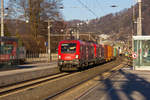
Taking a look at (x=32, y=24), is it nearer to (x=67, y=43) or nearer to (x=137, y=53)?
(x=67, y=43)

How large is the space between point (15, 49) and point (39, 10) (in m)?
18.3

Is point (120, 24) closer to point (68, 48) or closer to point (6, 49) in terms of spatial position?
point (6, 49)

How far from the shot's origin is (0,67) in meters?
24.1

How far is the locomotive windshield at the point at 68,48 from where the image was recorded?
2314 cm

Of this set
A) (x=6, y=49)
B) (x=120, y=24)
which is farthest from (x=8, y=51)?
(x=120, y=24)

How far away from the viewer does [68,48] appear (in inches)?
918

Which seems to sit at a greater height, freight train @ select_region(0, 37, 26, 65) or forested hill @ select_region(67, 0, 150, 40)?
forested hill @ select_region(67, 0, 150, 40)

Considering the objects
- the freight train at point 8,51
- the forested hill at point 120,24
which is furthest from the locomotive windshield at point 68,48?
the forested hill at point 120,24

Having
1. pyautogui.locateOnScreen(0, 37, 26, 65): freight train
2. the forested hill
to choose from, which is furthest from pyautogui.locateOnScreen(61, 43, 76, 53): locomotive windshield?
the forested hill

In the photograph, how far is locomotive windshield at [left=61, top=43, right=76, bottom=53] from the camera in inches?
911

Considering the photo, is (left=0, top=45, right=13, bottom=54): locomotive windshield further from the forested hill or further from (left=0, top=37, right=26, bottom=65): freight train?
the forested hill

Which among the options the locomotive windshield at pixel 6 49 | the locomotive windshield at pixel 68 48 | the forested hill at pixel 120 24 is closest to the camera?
the locomotive windshield at pixel 68 48

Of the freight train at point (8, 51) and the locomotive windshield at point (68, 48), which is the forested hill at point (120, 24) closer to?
the freight train at point (8, 51)

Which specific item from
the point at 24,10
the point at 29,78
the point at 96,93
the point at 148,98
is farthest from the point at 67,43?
the point at 24,10
